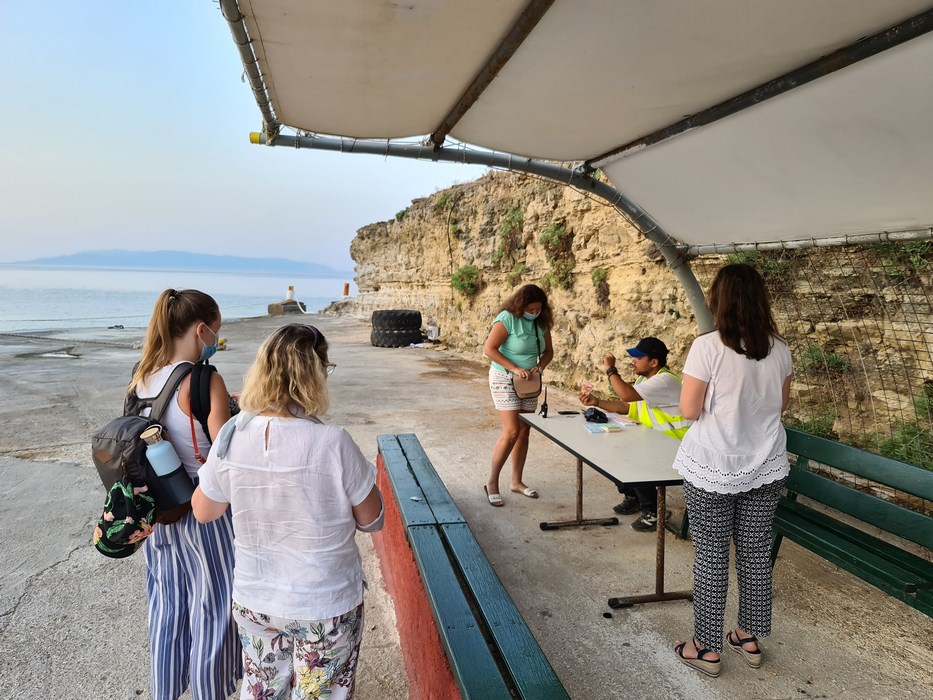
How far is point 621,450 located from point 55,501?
4737 millimetres

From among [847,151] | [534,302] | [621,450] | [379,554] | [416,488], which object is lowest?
[379,554]

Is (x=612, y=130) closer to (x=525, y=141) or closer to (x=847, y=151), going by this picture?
(x=525, y=141)

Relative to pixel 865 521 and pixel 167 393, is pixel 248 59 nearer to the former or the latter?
pixel 167 393

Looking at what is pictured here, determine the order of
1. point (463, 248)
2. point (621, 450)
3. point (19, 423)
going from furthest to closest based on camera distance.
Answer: point (463, 248), point (19, 423), point (621, 450)

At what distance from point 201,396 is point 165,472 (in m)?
0.31

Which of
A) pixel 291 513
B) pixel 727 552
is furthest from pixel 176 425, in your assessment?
pixel 727 552

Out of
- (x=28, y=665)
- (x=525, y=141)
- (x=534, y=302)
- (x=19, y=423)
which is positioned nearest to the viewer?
(x=28, y=665)

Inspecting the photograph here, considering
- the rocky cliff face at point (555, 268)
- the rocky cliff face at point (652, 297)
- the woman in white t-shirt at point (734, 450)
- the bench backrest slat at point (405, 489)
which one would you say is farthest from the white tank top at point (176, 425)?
the rocky cliff face at point (555, 268)

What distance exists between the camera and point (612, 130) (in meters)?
3.57

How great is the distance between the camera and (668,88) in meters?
2.88

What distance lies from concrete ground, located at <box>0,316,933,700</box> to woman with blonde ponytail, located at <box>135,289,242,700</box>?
63 centimetres

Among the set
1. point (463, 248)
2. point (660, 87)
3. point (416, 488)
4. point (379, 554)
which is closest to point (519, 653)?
point (416, 488)

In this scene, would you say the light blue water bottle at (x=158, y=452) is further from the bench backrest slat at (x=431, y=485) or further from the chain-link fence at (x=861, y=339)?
the chain-link fence at (x=861, y=339)

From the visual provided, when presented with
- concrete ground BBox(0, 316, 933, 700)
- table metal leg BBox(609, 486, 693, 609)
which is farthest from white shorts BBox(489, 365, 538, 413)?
table metal leg BBox(609, 486, 693, 609)
